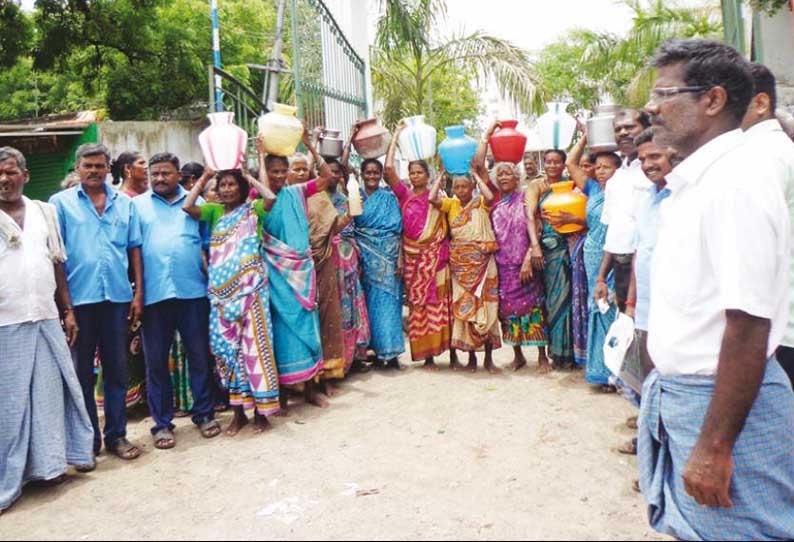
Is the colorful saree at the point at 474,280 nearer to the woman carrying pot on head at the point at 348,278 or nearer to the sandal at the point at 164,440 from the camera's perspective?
the woman carrying pot on head at the point at 348,278

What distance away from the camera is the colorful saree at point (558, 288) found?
17.3 ft

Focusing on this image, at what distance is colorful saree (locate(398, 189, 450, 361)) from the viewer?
5582 mm

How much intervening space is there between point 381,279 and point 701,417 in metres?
4.20

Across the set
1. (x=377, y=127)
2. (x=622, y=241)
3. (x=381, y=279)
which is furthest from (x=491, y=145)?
(x=622, y=241)

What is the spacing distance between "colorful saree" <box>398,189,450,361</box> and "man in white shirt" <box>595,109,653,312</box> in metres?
1.86

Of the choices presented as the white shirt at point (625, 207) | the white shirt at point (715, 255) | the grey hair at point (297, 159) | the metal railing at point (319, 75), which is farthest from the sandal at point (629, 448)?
the metal railing at point (319, 75)

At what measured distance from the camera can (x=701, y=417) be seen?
152cm

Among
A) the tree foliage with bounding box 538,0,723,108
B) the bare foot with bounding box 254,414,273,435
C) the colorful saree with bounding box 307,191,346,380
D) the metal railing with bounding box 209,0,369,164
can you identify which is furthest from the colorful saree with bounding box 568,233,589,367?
the tree foliage with bounding box 538,0,723,108

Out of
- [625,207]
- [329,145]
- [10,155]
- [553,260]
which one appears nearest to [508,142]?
[553,260]

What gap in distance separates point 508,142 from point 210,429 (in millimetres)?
2965

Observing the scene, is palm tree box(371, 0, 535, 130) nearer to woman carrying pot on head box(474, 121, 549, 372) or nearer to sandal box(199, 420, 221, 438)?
woman carrying pot on head box(474, 121, 549, 372)

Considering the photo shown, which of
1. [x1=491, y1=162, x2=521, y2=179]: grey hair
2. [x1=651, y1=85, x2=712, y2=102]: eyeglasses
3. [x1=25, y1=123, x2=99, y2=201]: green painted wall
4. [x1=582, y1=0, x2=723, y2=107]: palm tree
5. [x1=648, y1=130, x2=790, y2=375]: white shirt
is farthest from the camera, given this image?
[x1=582, y1=0, x2=723, y2=107]: palm tree

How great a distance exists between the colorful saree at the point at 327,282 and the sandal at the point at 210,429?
3.28 feet

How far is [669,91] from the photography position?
159cm
